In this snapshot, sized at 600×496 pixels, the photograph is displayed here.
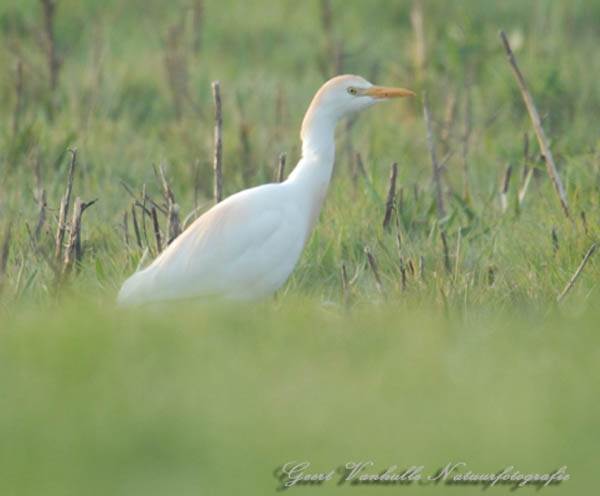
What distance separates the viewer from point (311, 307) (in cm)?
324

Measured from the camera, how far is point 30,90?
6863 mm

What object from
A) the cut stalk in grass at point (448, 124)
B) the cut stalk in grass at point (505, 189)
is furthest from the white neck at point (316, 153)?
the cut stalk in grass at point (448, 124)

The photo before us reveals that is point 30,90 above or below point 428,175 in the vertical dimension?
above

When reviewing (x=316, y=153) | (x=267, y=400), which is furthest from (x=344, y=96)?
(x=267, y=400)

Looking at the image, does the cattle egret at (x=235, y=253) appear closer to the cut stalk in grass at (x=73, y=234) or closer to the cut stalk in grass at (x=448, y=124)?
the cut stalk in grass at (x=73, y=234)

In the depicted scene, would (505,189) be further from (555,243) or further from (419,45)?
(419,45)

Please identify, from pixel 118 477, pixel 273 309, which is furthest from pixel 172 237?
pixel 118 477

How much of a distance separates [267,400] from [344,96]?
1878 millimetres

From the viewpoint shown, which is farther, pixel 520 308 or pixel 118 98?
pixel 118 98

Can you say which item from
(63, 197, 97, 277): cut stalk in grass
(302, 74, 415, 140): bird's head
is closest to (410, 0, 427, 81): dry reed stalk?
(302, 74, 415, 140): bird's head

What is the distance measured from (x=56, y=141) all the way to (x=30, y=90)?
113 cm

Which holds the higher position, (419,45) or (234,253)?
(419,45)

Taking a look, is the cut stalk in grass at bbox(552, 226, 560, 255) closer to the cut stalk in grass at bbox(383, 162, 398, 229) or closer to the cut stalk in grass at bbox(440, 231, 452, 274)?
the cut stalk in grass at bbox(440, 231, 452, 274)

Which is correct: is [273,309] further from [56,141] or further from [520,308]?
[56,141]
